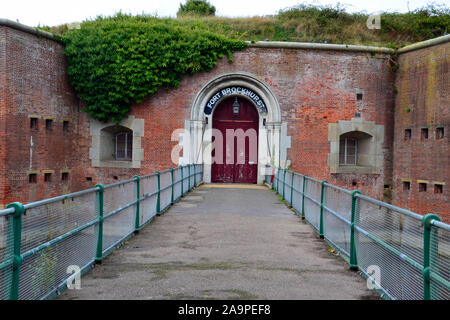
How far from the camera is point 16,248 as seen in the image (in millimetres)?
4160

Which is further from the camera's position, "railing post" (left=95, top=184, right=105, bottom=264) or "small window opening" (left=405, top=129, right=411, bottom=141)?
"small window opening" (left=405, top=129, right=411, bottom=141)

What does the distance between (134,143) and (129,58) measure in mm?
3381

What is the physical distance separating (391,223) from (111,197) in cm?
415

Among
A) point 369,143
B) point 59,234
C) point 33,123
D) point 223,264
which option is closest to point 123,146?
point 33,123

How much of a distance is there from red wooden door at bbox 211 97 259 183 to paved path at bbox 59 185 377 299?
9.66 metres

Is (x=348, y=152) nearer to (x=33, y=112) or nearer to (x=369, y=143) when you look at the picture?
(x=369, y=143)

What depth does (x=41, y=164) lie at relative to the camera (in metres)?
Result: 17.0

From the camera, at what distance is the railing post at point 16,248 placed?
4.12 metres

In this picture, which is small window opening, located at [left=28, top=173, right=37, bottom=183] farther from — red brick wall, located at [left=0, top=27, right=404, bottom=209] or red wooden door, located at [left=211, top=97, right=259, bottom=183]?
red wooden door, located at [left=211, top=97, right=259, bottom=183]

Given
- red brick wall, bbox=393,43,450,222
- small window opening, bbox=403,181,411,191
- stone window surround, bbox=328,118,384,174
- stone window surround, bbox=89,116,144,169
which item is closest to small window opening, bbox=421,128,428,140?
red brick wall, bbox=393,43,450,222

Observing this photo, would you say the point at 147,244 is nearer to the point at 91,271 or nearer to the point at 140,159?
the point at 91,271

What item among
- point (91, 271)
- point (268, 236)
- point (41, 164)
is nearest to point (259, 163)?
point (41, 164)

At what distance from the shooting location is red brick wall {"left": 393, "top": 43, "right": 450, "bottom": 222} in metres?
16.8

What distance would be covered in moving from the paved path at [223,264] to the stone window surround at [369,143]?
30.2 ft
